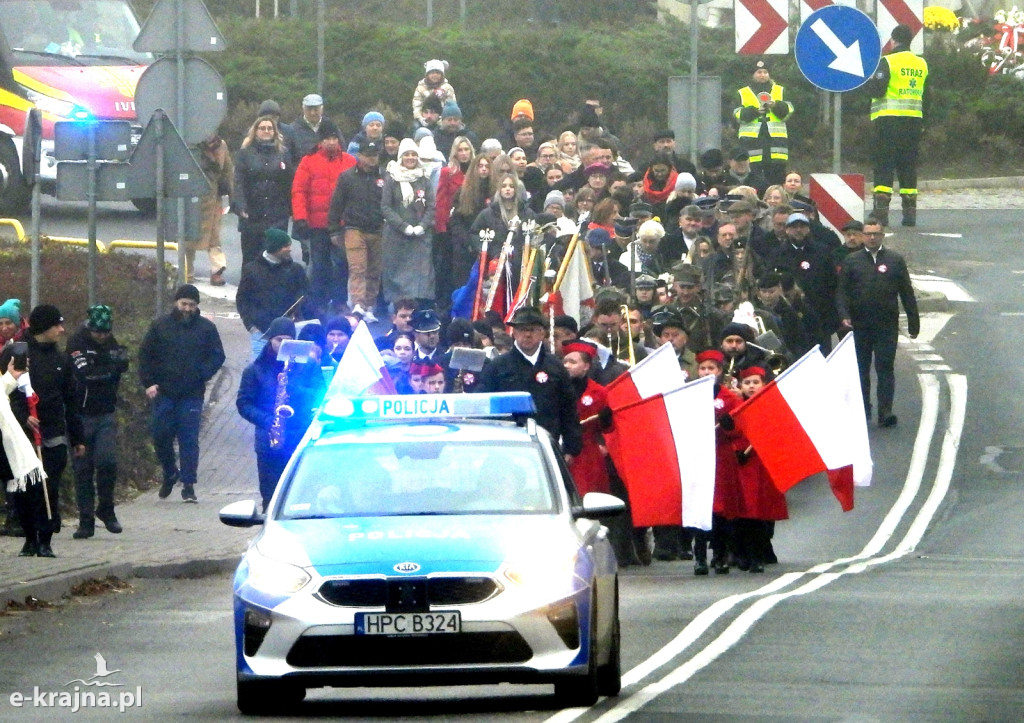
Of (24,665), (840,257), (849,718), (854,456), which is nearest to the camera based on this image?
(849,718)

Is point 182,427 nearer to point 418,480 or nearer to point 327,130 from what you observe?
point 327,130

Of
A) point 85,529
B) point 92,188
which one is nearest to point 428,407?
point 85,529

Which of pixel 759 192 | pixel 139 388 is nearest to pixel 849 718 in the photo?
→ pixel 139 388

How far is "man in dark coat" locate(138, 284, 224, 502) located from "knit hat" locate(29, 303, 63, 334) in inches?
110

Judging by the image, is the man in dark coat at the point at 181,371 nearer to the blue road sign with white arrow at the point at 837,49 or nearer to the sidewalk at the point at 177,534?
the sidewalk at the point at 177,534

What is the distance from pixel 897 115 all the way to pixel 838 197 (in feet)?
24.6

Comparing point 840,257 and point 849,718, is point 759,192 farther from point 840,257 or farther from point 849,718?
point 849,718

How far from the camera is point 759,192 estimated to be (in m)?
27.3

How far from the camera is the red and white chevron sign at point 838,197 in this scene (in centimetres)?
2503

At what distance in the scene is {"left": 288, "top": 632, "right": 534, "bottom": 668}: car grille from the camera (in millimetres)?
10320

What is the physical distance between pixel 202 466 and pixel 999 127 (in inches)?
935

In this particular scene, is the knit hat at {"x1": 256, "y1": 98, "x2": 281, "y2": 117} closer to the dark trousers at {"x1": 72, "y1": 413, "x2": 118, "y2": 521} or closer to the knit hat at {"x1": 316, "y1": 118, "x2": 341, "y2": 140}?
the knit hat at {"x1": 316, "y1": 118, "x2": 341, "y2": 140}

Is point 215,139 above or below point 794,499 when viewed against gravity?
above

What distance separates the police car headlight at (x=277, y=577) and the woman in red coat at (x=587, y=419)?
7290 mm
